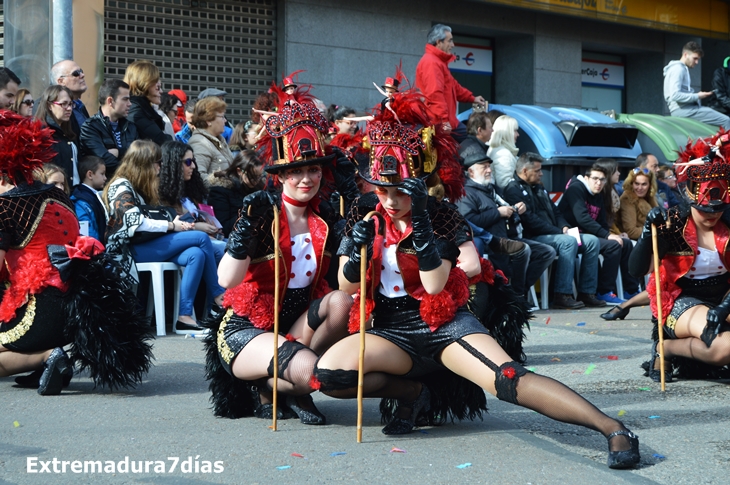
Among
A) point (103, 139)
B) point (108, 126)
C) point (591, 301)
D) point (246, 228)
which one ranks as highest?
point (108, 126)

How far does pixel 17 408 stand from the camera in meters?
5.21

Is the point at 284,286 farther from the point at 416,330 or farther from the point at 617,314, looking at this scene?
the point at 617,314

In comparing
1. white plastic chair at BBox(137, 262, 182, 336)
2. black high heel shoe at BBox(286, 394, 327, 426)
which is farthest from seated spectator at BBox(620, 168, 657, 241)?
black high heel shoe at BBox(286, 394, 327, 426)

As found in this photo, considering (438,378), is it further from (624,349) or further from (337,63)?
(337,63)

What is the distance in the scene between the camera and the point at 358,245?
4.43m

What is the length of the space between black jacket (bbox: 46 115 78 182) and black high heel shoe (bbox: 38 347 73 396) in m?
2.69

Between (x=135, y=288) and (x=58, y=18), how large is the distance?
3154mm

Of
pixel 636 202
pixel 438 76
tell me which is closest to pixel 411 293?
pixel 438 76

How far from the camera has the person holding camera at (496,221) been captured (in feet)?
32.0

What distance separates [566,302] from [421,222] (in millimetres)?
6790

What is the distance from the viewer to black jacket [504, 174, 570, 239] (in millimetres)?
10594

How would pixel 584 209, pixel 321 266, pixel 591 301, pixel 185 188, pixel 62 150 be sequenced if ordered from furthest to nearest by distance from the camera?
pixel 584 209 → pixel 591 301 → pixel 185 188 → pixel 62 150 → pixel 321 266

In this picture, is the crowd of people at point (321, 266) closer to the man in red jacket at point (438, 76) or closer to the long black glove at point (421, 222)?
the long black glove at point (421, 222)

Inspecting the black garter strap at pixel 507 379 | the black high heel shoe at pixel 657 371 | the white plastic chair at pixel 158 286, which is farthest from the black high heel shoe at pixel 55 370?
the black high heel shoe at pixel 657 371
